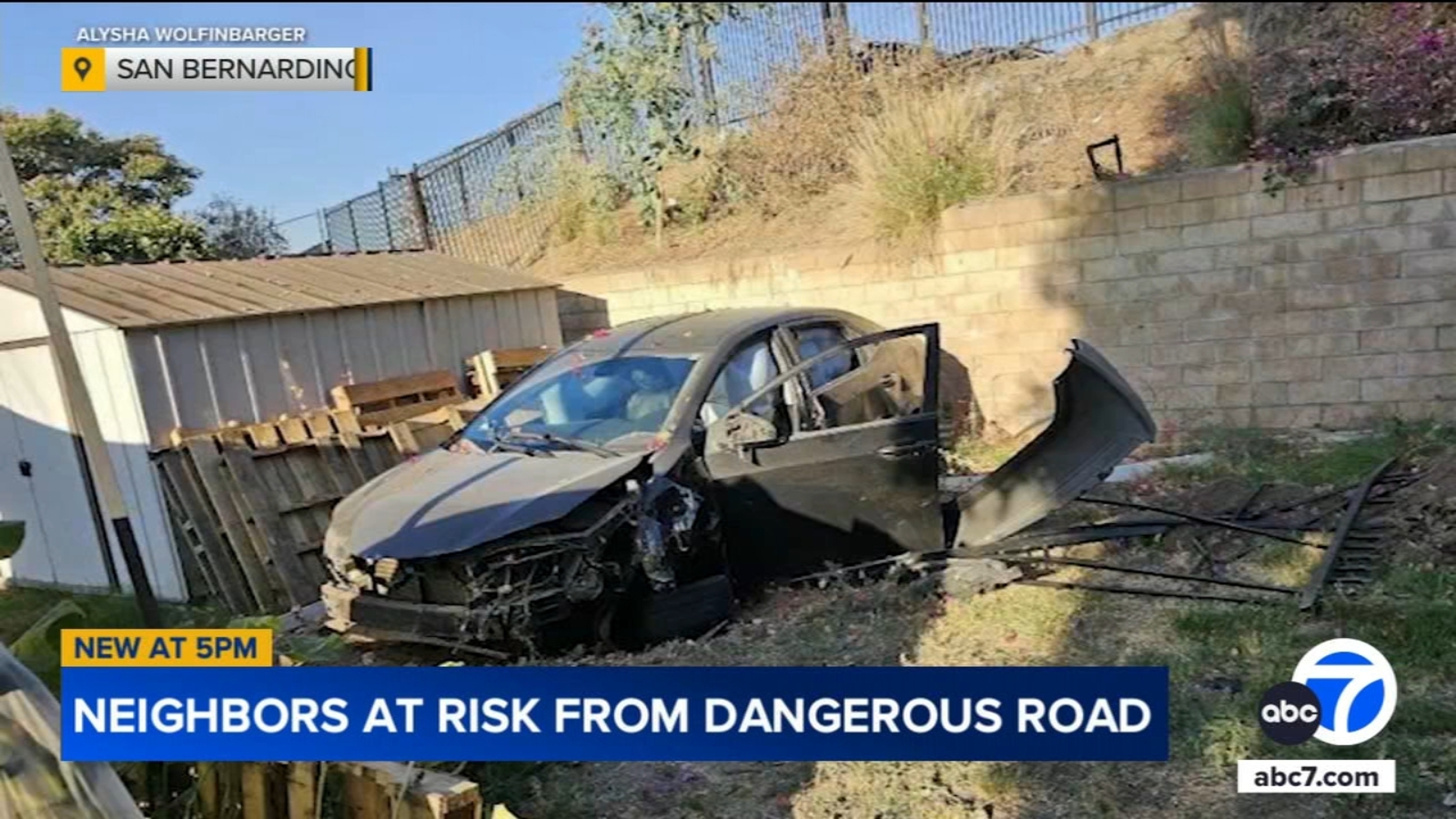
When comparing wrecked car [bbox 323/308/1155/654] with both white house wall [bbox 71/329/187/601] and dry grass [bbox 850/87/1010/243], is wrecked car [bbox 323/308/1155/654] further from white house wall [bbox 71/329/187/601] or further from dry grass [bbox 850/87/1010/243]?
dry grass [bbox 850/87/1010/243]

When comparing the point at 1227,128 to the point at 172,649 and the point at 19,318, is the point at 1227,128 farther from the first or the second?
the point at 19,318

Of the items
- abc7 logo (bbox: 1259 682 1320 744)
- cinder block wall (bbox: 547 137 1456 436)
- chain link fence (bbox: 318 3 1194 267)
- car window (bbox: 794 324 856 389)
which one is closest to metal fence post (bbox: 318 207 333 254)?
chain link fence (bbox: 318 3 1194 267)

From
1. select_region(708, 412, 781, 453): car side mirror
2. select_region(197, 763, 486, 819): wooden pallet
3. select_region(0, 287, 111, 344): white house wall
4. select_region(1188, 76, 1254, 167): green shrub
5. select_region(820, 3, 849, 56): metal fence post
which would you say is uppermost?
select_region(820, 3, 849, 56): metal fence post

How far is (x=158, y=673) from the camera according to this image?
116 inches

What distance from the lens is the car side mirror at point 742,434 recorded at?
195 inches

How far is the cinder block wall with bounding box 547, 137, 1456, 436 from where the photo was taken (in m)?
6.56

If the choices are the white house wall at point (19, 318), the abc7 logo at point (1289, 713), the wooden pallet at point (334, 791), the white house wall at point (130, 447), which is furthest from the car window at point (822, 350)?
the white house wall at point (19, 318)

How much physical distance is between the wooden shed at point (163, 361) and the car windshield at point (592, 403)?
7.71 ft

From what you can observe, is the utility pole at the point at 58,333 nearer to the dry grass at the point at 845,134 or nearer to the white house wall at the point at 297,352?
the white house wall at the point at 297,352

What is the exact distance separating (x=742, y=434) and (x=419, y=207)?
7897mm

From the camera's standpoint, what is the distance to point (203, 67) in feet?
15.3

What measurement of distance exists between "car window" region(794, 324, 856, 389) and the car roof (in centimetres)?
9

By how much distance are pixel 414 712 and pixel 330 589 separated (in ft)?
6.97

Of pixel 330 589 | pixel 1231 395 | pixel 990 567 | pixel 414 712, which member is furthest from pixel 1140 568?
pixel 330 589
